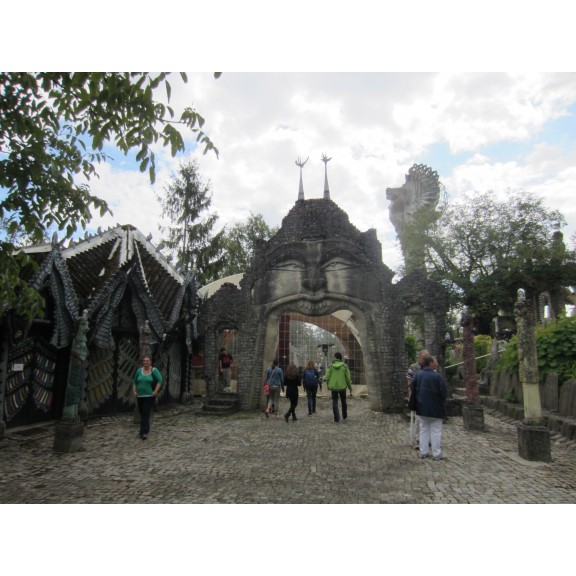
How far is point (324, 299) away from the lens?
45.5 ft

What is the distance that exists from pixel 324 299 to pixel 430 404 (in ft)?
22.9

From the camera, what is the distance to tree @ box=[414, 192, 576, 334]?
26.3m

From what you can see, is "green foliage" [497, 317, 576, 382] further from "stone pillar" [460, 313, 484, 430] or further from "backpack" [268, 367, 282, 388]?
"backpack" [268, 367, 282, 388]

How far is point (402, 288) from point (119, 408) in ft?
31.8

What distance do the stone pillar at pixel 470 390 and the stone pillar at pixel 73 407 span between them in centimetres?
860

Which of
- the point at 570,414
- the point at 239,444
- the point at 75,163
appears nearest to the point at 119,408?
the point at 239,444

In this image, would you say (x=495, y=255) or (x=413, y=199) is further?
(x=413, y=199)

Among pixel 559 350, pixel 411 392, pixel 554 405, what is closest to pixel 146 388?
pixel 411 392

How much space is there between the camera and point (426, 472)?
6422 millimetres

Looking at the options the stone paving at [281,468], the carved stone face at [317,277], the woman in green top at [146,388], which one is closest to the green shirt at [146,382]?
the woman in green top at [146,388]

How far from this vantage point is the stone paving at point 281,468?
17.9 feet

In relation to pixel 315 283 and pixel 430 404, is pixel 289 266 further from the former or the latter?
pixel 430 404

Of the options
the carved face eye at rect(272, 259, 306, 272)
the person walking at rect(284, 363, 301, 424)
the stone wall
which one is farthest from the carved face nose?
the stone wall

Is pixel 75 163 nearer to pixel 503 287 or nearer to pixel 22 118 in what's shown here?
pixel 22 118
